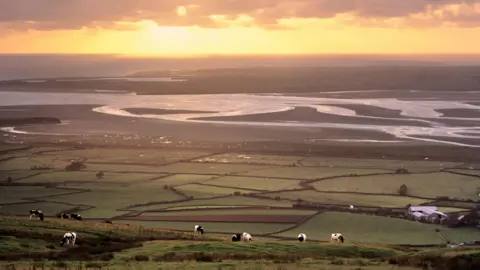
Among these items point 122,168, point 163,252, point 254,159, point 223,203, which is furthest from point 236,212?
point 254,159

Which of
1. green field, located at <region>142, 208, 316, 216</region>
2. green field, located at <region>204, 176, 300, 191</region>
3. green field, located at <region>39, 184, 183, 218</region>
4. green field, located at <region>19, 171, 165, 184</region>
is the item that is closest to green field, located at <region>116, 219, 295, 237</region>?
green field, located at <region>142, 208, 316, 216</region>

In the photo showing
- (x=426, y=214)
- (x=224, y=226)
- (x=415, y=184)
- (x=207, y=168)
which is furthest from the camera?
(x=207, y=168)

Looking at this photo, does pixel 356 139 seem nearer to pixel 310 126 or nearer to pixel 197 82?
pixel 310 126

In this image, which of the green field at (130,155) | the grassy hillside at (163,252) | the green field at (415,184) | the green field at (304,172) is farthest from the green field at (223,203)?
the green field at (130,155)

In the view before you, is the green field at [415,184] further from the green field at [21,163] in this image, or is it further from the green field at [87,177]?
the green field at [21,163]

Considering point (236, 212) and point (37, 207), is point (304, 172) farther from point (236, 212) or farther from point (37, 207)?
point (37, 207)

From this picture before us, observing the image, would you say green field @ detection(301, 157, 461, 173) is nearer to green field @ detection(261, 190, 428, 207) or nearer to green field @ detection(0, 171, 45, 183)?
green field @ detection(261, 190, 428, 207)
